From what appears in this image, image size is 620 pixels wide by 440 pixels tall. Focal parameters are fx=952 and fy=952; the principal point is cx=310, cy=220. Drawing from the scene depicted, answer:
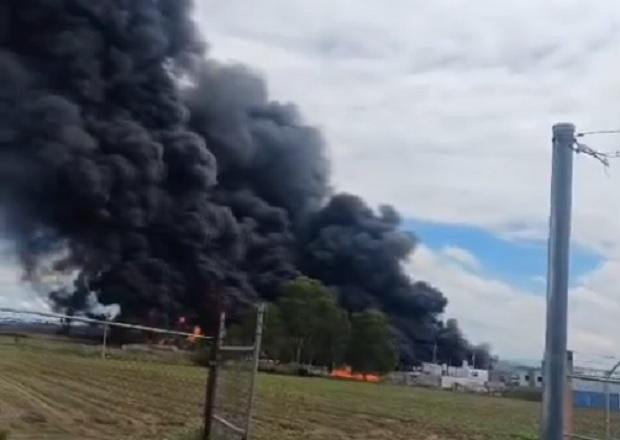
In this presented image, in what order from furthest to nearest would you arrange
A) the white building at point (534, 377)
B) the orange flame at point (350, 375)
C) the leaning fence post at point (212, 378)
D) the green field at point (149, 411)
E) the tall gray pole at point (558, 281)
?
the orange flame at point (350, 375) → the green field at point (149, 411) → the white building at point (534, 377) → the leaning fence post at point (212, 378) → the tall gray pole at point (558, 281)

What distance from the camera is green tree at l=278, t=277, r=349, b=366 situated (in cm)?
5578

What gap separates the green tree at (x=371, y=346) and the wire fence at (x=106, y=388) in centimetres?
3284

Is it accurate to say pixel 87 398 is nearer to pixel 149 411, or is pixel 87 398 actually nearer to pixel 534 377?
pixel 149 411

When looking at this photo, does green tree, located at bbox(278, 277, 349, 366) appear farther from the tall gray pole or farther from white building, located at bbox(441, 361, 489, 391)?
the tall gray pole

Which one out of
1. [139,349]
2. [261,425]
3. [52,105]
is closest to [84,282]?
[52,105]

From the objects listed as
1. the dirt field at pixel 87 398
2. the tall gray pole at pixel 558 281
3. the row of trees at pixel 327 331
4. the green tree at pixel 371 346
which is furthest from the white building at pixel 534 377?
the green tree at pixel 371 346

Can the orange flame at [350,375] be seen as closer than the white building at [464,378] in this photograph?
No

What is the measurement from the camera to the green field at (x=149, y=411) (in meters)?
11.0

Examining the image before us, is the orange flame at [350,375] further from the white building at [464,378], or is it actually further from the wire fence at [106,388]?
the wire fence at [106,388]

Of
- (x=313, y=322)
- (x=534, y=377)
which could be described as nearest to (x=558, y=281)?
(x=534, y=377)

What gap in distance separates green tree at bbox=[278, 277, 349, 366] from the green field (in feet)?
106

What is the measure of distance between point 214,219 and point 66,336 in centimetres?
3541

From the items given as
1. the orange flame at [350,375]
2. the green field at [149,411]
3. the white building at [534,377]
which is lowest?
the green field at [149,411]

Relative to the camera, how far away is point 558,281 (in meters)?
4.40
